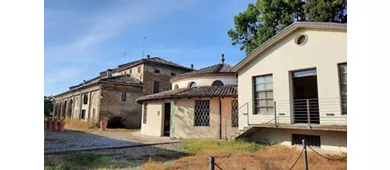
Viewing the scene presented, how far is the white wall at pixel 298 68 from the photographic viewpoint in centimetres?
609

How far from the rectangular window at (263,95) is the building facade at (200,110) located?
159 centimetres

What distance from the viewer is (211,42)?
224 inches

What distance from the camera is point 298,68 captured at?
681 centimetres

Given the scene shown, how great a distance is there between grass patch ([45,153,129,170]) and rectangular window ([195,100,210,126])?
490cm

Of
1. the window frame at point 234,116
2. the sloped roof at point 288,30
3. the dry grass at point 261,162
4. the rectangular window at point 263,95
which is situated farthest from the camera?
the window frame at point 234,116

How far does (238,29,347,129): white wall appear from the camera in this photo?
20.0 ft

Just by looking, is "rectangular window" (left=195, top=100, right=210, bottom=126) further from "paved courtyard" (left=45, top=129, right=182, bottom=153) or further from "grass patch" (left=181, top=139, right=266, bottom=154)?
"grass patch" (left=181, top=139, right=266, bottom=154)

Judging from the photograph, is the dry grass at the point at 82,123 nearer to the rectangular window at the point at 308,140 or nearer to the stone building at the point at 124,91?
the stone building at the point at 124,91

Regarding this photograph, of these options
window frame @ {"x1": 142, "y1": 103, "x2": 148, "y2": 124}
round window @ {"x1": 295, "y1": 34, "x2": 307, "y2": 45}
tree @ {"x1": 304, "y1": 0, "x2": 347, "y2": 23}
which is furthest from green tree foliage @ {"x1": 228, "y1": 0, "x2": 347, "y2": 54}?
window frame @ {"x1": 142, "y1": 103, "x2": 148, "y2": 124}

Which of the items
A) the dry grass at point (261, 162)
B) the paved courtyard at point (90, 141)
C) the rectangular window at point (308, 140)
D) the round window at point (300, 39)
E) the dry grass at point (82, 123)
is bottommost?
the dry grass at point (82, 123)

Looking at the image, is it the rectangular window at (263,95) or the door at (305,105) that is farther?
the rectangular window at (263,95)

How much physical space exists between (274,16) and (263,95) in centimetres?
610

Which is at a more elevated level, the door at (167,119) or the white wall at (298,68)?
the white wall at (298,68)

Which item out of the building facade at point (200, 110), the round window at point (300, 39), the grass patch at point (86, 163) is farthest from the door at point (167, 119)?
the round window at point (300, 39)
